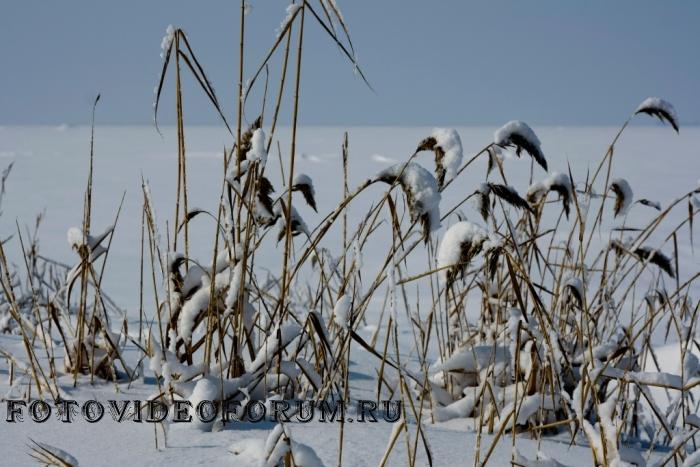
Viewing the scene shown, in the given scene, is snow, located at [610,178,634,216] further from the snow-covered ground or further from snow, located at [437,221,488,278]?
snow, located at [437,221,488,278]

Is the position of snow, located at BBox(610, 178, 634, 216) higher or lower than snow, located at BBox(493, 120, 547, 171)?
lower

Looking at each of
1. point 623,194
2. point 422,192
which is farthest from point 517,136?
point 623,194

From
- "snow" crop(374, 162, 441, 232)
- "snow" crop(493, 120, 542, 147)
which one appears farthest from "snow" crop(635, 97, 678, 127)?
"snow" crop(374, 162, 441, 232)

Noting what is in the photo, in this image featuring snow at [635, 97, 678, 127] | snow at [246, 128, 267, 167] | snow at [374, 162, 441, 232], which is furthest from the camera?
snow at [635, 97, 678, 127]

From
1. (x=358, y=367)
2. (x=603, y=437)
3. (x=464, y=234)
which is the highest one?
(x=464, y=234)

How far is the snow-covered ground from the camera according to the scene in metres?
0.85

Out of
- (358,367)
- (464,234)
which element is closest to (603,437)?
(464,234)

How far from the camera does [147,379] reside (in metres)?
1.29

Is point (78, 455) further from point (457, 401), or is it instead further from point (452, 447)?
point (457, 401)

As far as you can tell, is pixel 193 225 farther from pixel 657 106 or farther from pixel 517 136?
pixel 517 136

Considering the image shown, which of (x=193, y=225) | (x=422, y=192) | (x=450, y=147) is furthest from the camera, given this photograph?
(x=193, y=225)

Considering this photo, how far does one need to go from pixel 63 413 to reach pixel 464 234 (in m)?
0.62

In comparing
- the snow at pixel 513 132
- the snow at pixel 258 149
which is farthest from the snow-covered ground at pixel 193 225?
the snow at pixel 513 132

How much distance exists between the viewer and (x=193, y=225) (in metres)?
6.78
